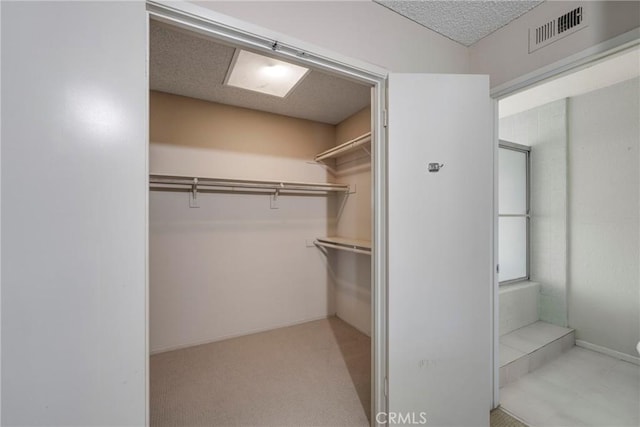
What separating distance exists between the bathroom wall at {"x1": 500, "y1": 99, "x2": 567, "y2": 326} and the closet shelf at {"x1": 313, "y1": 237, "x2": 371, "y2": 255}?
2.01 meters

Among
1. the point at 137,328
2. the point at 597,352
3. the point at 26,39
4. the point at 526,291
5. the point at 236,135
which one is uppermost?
the point at 236,135

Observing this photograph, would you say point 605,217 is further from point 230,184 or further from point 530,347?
point 230,184

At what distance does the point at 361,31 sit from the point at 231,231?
216 centimetres

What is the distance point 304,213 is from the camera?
3.14 meters

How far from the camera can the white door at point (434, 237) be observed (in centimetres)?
142

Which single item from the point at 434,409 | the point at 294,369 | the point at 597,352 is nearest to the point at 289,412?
the point at 294,369

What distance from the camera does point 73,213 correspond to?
79 centimetres

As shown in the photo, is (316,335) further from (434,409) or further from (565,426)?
(565,426)

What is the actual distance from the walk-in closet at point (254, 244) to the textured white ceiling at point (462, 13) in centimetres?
82

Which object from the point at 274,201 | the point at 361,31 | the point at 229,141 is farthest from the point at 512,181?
the point at 229,141

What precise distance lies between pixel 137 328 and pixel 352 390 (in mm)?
1640

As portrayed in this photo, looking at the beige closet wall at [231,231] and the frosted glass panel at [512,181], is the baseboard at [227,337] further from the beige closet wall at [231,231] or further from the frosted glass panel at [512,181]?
the frosted glass panel at [512,181]

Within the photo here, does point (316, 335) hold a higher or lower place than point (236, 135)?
lower

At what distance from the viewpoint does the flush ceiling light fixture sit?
188 centimetres
